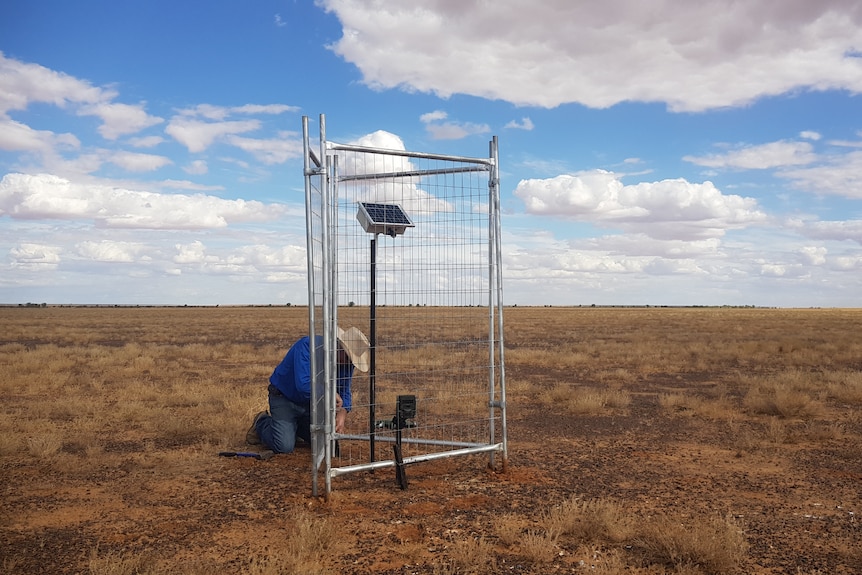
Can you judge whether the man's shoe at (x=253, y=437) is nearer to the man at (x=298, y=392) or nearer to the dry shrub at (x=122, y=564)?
the man at (x=298, y=392)

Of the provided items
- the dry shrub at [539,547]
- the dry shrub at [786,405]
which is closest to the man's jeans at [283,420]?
the dry shrub at [539,547]

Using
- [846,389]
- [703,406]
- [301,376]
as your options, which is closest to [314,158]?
[301,376]

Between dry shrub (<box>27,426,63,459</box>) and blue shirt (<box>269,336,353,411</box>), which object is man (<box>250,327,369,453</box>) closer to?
blue shirt (<box>269,336,353,411</box>)

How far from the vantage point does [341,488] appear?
264 inches

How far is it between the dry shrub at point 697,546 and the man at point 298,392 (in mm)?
3462

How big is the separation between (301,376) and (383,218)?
2.13m

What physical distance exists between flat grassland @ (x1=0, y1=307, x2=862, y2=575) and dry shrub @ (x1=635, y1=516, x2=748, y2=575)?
0.02 metres

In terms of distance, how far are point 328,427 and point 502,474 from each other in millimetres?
2224

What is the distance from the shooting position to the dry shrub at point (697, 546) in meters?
4.71

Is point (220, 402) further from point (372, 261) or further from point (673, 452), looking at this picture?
point (673, 452)

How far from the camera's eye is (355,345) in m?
7.21

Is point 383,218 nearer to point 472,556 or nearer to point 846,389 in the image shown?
point 472,556

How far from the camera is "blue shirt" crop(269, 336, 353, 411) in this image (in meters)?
7.32

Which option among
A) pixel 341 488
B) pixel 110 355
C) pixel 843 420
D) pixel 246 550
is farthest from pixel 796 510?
pixel 110 355
